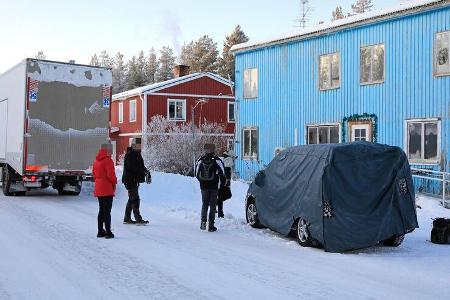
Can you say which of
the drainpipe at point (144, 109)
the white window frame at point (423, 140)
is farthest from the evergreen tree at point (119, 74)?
the white window frame at point (423, 140)

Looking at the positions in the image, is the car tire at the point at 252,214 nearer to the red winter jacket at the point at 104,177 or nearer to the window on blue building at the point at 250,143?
the red winter jacket at the point at 104,177

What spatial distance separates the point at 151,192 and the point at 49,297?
448 inches

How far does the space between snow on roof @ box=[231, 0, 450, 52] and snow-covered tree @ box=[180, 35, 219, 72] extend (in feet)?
192

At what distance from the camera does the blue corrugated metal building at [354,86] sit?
676 inches

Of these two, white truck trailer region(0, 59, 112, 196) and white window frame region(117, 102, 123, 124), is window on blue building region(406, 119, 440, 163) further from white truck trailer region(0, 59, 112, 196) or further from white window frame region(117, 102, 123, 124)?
white window frame region(117, 102, 123, 124)

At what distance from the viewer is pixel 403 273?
764 cm

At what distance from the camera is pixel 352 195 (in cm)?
920

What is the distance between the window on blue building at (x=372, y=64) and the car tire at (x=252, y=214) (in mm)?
9131

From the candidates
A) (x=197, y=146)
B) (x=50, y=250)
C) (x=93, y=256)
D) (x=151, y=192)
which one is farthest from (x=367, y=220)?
(x=197, y=146)

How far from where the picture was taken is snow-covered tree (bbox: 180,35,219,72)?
83.2 m

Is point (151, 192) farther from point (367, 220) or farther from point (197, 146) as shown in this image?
point (197, 146)

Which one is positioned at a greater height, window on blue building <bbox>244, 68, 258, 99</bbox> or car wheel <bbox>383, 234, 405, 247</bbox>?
window on blue building <bbox>244, 68, 258, 99</bbox>

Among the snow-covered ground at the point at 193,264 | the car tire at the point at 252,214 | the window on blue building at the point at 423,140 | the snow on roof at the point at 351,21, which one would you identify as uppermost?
the snow on roof at the point at 351,21

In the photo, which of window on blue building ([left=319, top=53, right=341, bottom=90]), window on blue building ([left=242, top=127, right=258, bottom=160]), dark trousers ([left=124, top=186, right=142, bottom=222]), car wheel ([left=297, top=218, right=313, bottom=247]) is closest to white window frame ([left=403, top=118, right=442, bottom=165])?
window on blue building ([left=319, top=53, right=341, bottom=90])
